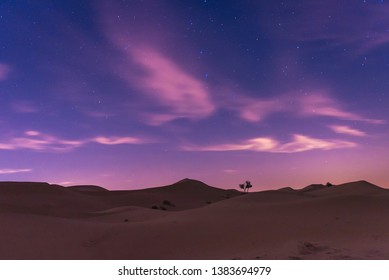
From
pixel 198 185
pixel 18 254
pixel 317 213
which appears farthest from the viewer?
pixel 198 185

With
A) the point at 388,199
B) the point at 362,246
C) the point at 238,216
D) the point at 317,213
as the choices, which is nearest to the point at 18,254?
the point at 238,216

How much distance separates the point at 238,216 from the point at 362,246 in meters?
4.99

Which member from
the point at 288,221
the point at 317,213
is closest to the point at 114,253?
the point at 288,221

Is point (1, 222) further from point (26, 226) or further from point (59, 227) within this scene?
point (59, 227)

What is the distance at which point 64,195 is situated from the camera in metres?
27.9

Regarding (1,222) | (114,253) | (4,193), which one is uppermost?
(4,193)

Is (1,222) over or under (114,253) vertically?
over

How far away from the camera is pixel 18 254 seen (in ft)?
30.5

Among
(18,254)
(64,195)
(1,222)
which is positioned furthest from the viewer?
(64,195)

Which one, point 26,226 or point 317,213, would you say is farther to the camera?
point 317,213

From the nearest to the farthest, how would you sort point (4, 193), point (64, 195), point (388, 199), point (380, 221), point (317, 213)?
point (380, 221) < point (317, 213) < point (388, 199) < point (4, 193) < point (64, 195)

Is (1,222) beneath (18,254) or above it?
above

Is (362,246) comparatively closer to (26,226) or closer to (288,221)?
(288,221)

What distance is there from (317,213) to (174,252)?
536cm
